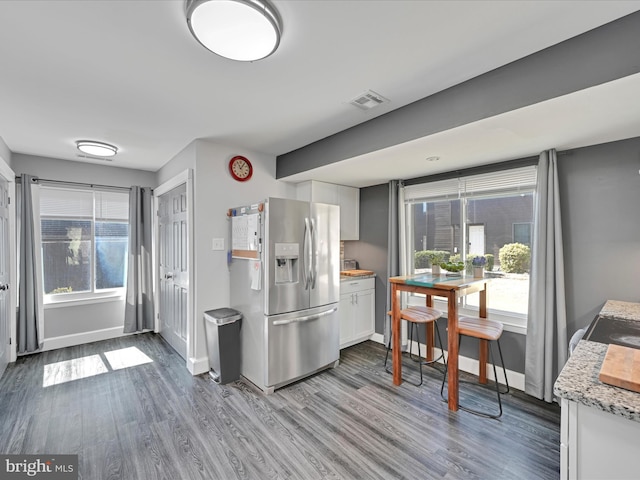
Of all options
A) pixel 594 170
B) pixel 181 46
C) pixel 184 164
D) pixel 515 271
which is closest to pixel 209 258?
pixel 184 164

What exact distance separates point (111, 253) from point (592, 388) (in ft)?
17.4

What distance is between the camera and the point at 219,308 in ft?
11.0

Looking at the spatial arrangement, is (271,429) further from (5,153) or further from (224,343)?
(5,153)

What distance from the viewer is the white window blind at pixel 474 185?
2.87 m

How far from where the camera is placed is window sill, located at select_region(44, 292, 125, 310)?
394 cm

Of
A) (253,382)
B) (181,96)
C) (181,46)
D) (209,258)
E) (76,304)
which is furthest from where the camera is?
(76,304)

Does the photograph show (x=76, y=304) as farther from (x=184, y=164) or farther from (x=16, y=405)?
(x=184, y=164)

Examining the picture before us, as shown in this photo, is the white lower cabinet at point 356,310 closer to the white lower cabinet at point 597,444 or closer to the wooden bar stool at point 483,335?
the wooden bar stool at point 483,335

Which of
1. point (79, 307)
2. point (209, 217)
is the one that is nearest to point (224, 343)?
point (209, 217)

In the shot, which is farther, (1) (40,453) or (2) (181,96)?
(2) (181,96)

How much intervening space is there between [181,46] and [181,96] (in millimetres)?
646

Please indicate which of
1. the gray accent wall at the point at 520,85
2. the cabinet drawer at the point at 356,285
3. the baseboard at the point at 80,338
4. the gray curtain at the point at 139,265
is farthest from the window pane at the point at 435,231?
the baseboard at the point at 80,338

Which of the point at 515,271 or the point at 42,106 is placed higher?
the point at 42,106

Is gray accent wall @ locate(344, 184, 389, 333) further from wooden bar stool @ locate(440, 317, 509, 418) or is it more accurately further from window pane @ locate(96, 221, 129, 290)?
window pane @ locate(96, 221, 129, 290)
